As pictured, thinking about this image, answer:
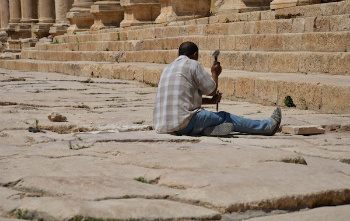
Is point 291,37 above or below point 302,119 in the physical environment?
above

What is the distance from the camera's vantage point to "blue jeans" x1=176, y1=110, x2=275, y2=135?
5539mm

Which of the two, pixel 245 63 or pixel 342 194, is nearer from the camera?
pixel 342 194

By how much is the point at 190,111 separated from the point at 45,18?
868 inches

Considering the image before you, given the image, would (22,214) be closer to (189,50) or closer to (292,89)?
(189,50)

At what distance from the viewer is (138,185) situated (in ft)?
11.6

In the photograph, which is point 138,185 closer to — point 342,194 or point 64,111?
point 342,194

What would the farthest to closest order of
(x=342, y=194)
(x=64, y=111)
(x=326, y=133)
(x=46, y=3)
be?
1. (x=46, y=3)
2. (x=64, y=111)
3. (x=326, y=133)
4. (x=342, y=194)

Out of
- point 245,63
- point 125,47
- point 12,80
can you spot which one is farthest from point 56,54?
point 245,63

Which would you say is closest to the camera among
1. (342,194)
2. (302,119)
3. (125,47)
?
(342,194)

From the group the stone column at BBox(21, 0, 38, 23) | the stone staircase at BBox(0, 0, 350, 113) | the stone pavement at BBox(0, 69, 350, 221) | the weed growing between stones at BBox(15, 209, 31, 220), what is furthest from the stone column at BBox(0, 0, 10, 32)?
the weed growing between stones at BBox(15, 209, 31, 220)

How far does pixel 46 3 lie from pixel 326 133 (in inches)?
869

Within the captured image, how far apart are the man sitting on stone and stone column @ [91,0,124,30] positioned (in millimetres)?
14153

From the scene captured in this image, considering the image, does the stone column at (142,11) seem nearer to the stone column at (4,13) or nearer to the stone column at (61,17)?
the stone column at (61,17)

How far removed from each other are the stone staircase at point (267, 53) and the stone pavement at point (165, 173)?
74cm
